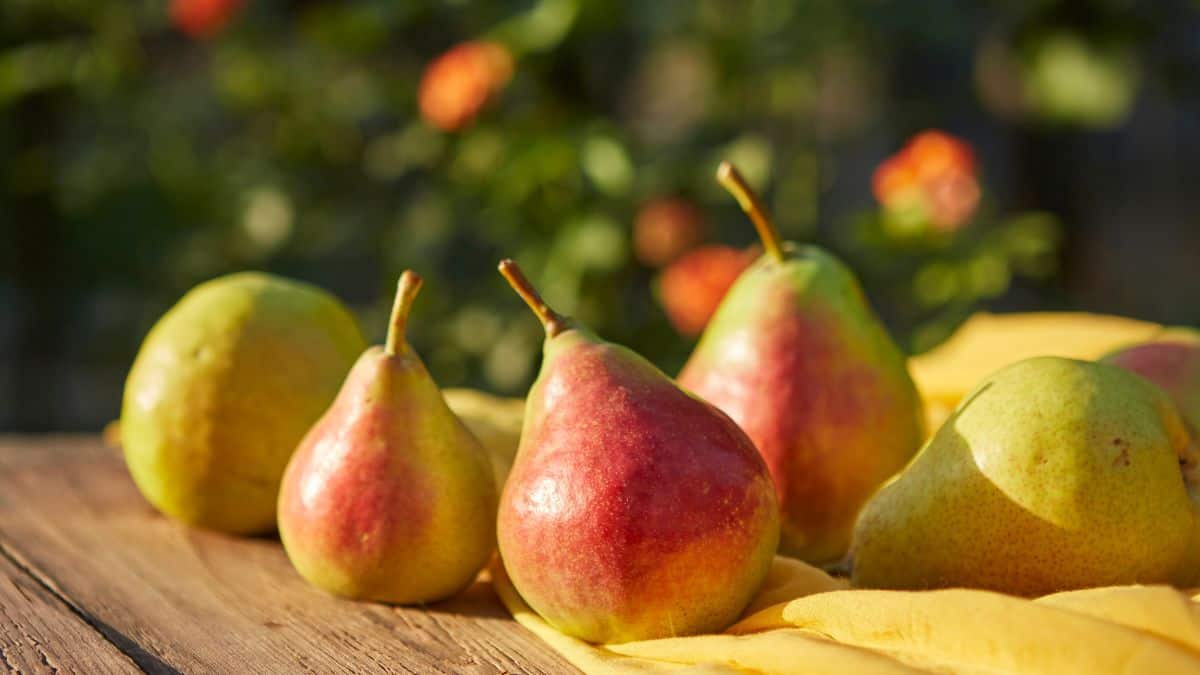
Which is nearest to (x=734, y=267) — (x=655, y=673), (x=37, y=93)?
(x=655, y=673)

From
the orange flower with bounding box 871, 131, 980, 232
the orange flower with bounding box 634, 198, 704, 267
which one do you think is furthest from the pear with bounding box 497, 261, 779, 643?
the orange flower with bounding box 634, 198, 704, 267

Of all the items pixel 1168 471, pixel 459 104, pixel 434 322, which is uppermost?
Result: pixel 459 104

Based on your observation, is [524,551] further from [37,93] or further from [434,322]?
[37,93]

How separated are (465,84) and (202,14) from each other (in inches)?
31.3

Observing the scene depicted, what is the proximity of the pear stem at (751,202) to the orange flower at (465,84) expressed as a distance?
5.40ft

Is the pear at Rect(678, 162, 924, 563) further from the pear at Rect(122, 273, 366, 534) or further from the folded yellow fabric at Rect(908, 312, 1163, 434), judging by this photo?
the pear at Rect(122, 273, 366, 534)

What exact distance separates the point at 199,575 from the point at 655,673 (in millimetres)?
578

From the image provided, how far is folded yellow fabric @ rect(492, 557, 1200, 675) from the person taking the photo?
90 centimetres

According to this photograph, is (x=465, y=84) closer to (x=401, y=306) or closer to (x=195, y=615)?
(x=401, y=306)

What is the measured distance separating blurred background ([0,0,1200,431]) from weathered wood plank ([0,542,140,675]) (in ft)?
3.71

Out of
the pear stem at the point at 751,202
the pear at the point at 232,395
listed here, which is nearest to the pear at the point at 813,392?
the pear stem at the point at 751,202

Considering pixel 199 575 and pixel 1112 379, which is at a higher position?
pixel 1112 379

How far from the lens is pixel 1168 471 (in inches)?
41.5

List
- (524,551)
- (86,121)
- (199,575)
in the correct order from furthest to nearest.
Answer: (86,121), (199,575), (524,551)
